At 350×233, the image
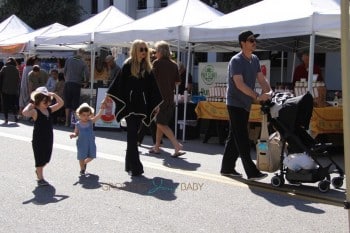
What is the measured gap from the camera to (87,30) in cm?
1554

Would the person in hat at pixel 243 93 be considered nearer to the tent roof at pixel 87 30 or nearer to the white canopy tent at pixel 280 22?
the white canopy tent at pixel 280 22

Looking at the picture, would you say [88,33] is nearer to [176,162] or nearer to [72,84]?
[72,84]

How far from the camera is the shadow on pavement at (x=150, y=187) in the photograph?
682 cm

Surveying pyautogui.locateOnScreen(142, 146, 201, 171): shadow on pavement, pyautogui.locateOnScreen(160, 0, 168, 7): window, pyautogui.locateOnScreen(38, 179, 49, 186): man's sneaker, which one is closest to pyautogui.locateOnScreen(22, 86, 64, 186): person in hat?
pyautogui.locateOnScreen(38, 179, 49, 186): man's sneaker

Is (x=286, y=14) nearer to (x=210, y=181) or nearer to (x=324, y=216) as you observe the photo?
(x=210, y=181)

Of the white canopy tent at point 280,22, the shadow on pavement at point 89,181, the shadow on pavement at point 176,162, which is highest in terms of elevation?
the white canopy tent at point 280,22

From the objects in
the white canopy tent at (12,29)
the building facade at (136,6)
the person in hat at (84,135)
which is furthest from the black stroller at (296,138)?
the building facade at (136,6)

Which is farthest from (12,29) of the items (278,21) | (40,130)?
(40,130)

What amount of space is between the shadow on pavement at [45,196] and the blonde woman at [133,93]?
1.26m

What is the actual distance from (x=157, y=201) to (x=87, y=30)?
992cm

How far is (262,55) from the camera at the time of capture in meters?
23.2

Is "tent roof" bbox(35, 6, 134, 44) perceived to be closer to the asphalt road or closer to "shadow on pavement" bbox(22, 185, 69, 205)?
the asphalt road

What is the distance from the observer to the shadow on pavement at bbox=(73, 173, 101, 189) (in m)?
7.25

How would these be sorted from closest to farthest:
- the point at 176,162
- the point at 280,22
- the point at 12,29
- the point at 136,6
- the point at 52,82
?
the point at 176,162 → the point at 280,22 → the point at 52,82 → the point at 12,29 → the point at 136,6
